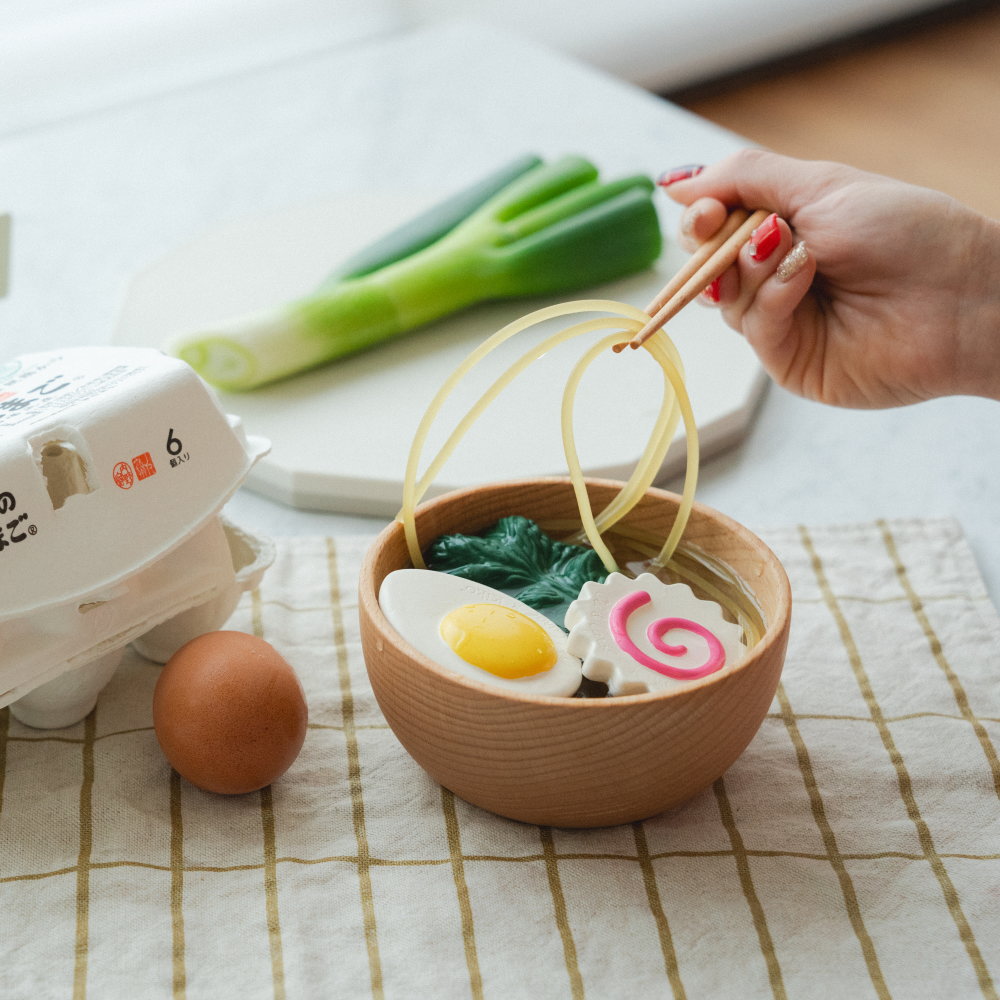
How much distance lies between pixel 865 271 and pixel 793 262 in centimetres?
8

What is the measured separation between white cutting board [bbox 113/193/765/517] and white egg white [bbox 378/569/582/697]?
0.25 metres

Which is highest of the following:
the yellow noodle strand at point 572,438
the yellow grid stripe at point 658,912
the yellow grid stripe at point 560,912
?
the yellow noodle strand at point 572,438

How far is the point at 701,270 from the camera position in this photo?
70 cm

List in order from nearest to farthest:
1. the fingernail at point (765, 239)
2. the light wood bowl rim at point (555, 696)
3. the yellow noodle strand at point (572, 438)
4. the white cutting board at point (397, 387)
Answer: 1. the light wood bowl rim at point (555, 696)
2. the yellow noodle strand at point (572, 438)
3. the fingernail at point (765, 239)
4. the white cutting board at point (397, 387)

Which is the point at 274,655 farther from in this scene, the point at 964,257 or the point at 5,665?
the point at 964,257

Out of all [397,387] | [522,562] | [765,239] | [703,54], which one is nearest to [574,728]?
[522,562]

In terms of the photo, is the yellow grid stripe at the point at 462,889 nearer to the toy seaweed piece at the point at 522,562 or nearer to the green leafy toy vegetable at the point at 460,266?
the toy seaweed piece at the point at 522,562

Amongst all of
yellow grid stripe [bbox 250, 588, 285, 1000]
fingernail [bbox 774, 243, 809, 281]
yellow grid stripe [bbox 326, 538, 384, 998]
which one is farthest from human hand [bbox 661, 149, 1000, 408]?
yellow grid stripe [bbox 250, 588, 285, 1000]

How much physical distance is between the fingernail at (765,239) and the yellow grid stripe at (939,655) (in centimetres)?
20

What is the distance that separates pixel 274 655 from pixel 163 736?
66mm

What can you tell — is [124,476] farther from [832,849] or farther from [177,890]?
[832,849]

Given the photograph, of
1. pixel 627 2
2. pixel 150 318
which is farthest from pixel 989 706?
pixel 627 2

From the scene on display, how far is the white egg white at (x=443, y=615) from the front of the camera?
0.56 meters

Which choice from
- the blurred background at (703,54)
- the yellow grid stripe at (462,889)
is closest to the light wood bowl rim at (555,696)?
the yellow grid stripe at (462,889)
